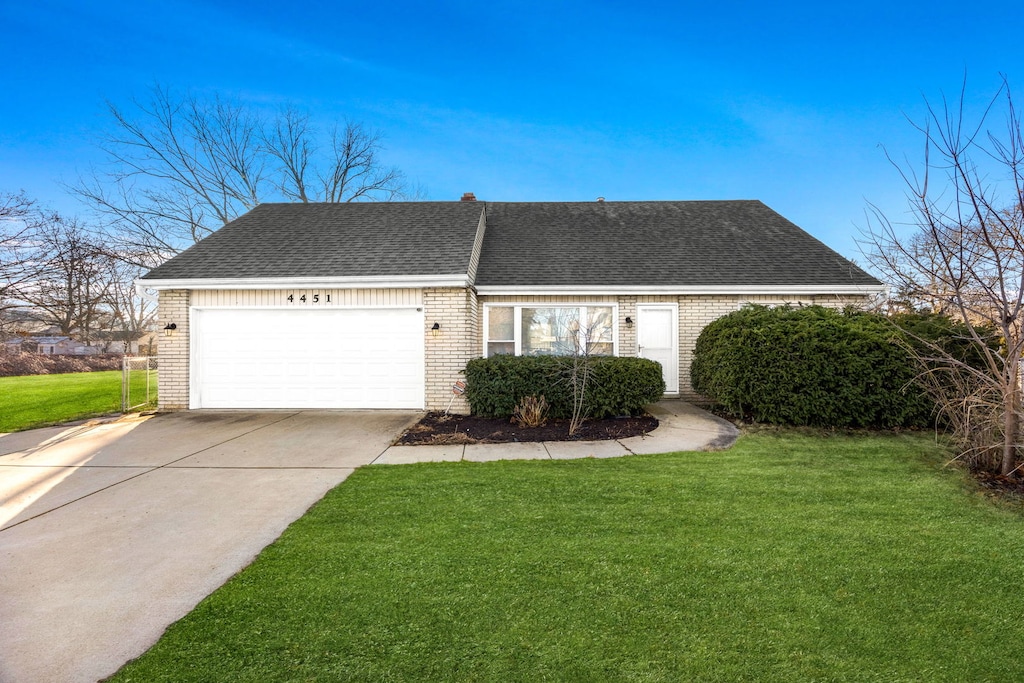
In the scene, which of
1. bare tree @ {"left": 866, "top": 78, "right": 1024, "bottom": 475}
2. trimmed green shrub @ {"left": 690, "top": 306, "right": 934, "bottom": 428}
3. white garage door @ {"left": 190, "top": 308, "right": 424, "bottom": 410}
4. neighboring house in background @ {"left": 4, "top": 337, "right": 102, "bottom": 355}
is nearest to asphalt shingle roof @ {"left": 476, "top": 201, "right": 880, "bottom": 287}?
white garage door @ {"left": 190, "top": 308, "right": 424, "bottom": 410}

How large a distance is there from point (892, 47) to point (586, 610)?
44.6 feet

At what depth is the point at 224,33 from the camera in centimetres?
1340

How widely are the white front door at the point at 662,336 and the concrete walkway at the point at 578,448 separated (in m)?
2.98

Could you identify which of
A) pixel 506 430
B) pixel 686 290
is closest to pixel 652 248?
pixel 686 290

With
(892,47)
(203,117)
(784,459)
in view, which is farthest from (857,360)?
(203,117)

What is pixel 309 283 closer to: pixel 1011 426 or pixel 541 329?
pixel 541 329

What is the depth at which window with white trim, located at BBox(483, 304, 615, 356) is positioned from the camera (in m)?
10.6

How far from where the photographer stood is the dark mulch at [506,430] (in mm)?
7141

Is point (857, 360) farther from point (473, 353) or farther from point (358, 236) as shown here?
point (358, 236)

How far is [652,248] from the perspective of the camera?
12.0 m

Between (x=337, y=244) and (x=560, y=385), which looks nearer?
(x=560, y=385)

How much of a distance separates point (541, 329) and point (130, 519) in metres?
7.91

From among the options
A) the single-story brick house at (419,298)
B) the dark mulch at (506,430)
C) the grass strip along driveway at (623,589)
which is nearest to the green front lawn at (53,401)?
the single-story brick house at (419,298)

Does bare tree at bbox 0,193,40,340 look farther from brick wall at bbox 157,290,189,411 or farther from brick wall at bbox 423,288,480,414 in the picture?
brick wall at bbox 423,288,480,414
